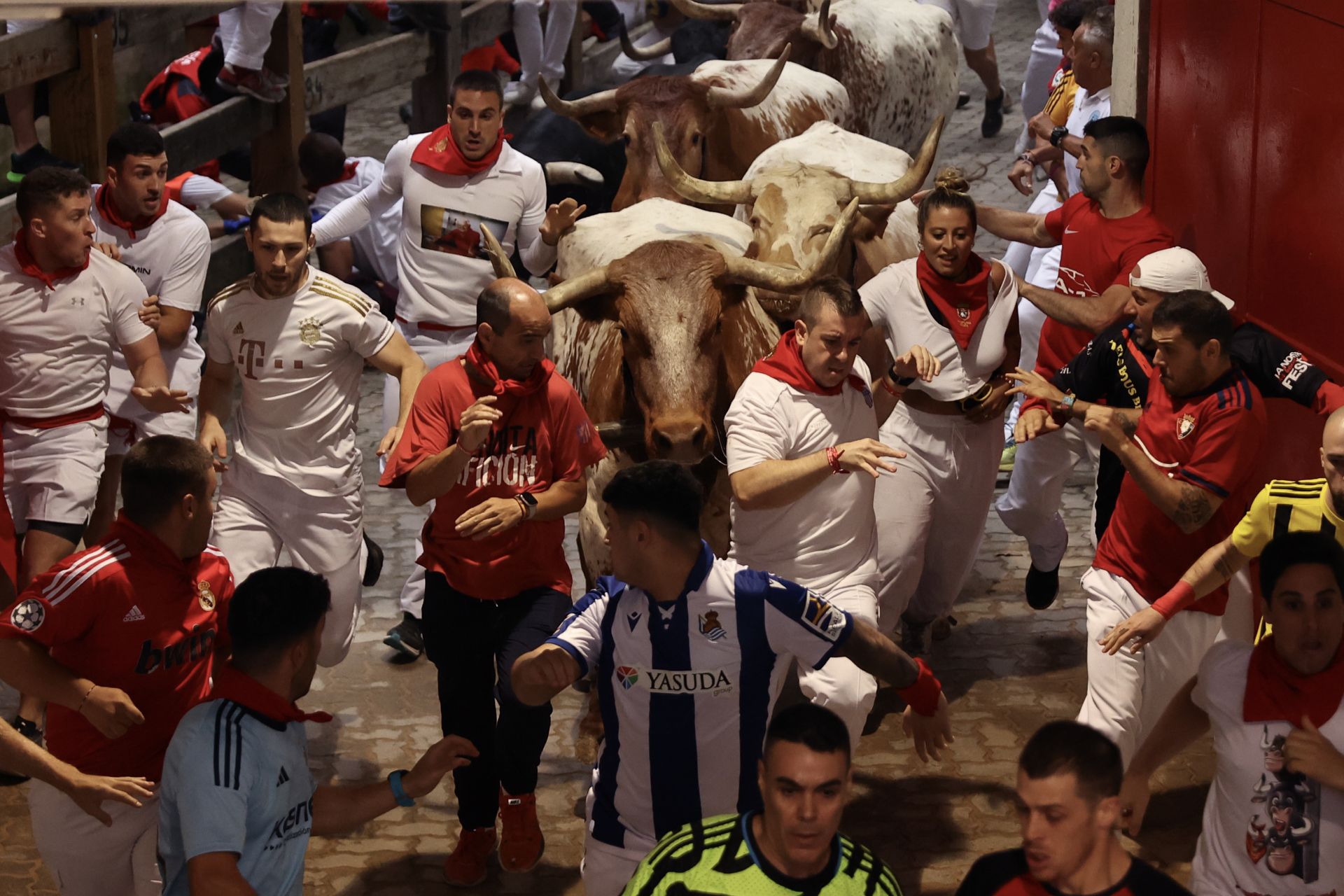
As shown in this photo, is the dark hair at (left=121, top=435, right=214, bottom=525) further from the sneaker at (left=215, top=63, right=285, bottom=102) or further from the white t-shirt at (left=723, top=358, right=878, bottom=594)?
the sneaker at (left=215, top=63, right=285, bottom=102)

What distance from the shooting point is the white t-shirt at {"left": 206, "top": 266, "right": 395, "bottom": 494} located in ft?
20.7

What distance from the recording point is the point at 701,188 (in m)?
8.10

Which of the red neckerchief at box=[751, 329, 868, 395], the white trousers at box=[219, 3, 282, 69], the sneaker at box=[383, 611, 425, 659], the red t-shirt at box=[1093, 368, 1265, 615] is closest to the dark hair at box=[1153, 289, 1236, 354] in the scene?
the red t-shirt at box=[1093, 368, 1265, 615]

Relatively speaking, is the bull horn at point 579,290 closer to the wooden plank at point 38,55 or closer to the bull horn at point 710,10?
the wooden plank at point 38,55

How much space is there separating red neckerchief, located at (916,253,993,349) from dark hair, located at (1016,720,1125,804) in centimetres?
320

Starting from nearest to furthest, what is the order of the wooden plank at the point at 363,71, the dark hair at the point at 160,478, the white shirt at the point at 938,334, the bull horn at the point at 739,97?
the dark hair at the point at 160,478 → the white shirt at the point at 938,334 → the bull horn at the point at 739,97 → the wooden plank at the point at 363,71

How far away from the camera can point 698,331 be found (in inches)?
256

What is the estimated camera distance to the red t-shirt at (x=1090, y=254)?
6.89m

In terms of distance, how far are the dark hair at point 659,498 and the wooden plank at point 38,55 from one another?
5580mm

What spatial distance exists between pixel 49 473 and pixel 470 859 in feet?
7.37

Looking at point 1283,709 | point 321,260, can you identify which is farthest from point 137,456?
point 321,260

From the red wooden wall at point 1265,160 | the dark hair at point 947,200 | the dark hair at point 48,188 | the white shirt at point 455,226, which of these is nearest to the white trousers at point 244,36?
the white shirt at point 455,226

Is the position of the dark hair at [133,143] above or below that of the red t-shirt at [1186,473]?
above

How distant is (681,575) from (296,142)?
8.14m
